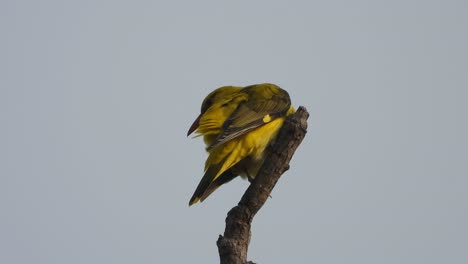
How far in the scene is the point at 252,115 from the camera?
6918 mm

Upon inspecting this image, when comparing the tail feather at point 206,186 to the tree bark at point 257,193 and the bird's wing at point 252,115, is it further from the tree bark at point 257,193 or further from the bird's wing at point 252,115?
the tree bark at point 257,193

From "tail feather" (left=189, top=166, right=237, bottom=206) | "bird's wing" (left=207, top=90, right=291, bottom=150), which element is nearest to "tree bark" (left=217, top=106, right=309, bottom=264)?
"tail feather" (left=189, top=166, right=237, bottom=206)

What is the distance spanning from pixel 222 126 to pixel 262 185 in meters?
1.29

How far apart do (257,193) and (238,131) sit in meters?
1.12

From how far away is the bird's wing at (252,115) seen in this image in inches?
253

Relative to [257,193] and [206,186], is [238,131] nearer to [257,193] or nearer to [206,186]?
[206,186]

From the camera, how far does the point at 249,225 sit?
17.6 feet

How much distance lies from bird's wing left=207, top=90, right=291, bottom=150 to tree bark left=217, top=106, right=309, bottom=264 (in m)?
0.79

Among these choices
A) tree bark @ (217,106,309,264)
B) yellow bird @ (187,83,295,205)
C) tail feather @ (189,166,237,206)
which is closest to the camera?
tree bark @ (217,106,309,264)

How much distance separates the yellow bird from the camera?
6414mm

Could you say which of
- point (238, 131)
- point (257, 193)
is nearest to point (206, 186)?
point (238, 131)

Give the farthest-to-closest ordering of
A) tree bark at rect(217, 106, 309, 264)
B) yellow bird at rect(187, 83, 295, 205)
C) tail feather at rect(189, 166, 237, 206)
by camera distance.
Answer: yellow bird at rect(187, 83, 295, 205), tail feather at rect(189, 166, 237, 206), tree bark at rect(217, 106, 309, 264)

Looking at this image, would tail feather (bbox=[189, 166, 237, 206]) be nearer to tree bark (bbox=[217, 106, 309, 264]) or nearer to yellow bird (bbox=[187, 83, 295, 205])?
yellow bird (bbox=[187, 83, 295, 205])

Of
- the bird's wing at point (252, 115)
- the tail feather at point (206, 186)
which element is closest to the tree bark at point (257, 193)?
the tail feather at point (206, 186)
